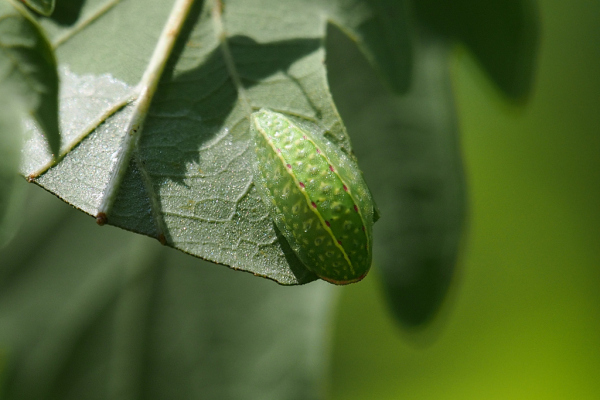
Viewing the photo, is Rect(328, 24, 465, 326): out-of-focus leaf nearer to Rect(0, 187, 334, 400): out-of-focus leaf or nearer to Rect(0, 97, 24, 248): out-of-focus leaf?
Rect(0, 187, 334, 400): out-of-focus leaf

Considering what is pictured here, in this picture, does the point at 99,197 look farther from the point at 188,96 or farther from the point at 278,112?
the point at 278,112

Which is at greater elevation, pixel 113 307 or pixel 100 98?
pixel 100 98

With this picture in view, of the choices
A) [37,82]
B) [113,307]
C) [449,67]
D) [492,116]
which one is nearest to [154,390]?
[113,307]

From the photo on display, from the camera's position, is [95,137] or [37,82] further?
[95,137]

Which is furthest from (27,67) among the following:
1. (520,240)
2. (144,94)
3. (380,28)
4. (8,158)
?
(520,240)

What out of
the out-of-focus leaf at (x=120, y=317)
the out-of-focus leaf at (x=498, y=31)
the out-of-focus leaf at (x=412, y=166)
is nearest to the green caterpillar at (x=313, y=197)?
the out-of-focus leaf at (x=412, y=166)

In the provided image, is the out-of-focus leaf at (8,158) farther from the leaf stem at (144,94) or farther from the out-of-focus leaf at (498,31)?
the out-of-focus leaf at (498,31)
